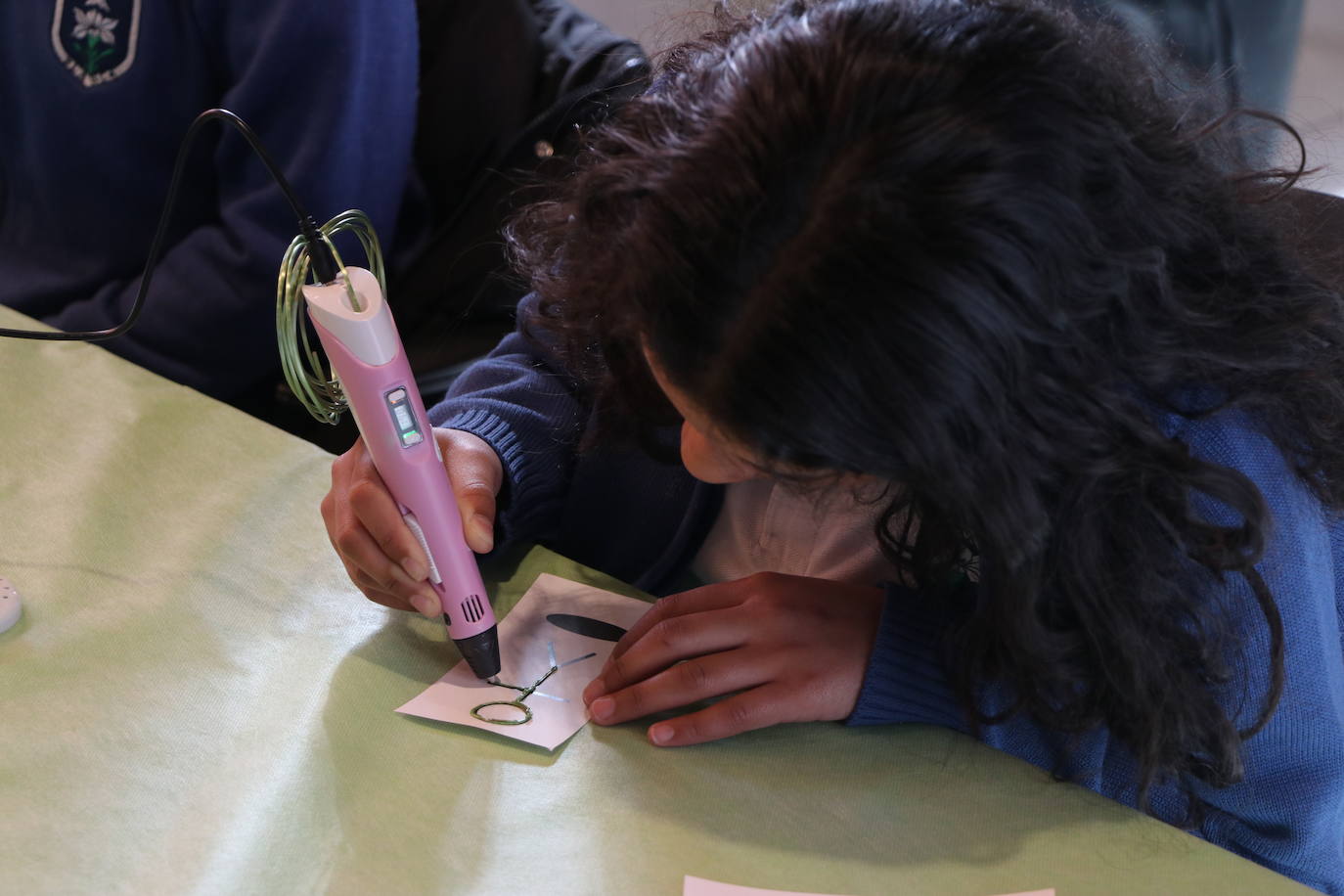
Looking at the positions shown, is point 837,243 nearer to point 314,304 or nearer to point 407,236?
point 314,304

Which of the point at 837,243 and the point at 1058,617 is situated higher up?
the point at 837,243

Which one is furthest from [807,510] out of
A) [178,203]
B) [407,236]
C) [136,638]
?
[178,203]

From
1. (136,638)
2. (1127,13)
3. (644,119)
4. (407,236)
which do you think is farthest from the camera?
(407,236)

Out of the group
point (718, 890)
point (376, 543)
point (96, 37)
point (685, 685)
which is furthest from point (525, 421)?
point (96, 37)

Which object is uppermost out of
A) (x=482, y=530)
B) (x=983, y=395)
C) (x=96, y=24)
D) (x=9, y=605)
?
(x=983, y=395)

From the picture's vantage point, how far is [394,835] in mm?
590

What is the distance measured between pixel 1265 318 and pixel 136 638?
2.40 ft

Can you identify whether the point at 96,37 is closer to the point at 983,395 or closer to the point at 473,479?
the point at 473,479

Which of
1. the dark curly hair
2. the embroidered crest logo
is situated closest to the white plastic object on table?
the dark curly hair

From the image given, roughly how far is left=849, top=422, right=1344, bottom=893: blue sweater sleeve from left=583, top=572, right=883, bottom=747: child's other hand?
0.09 ft

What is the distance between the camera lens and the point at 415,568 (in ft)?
2.30

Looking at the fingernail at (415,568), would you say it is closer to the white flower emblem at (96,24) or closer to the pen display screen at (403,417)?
the pen display screen at (403,417)

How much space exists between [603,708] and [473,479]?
8.8 inches

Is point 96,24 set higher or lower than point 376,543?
higher
